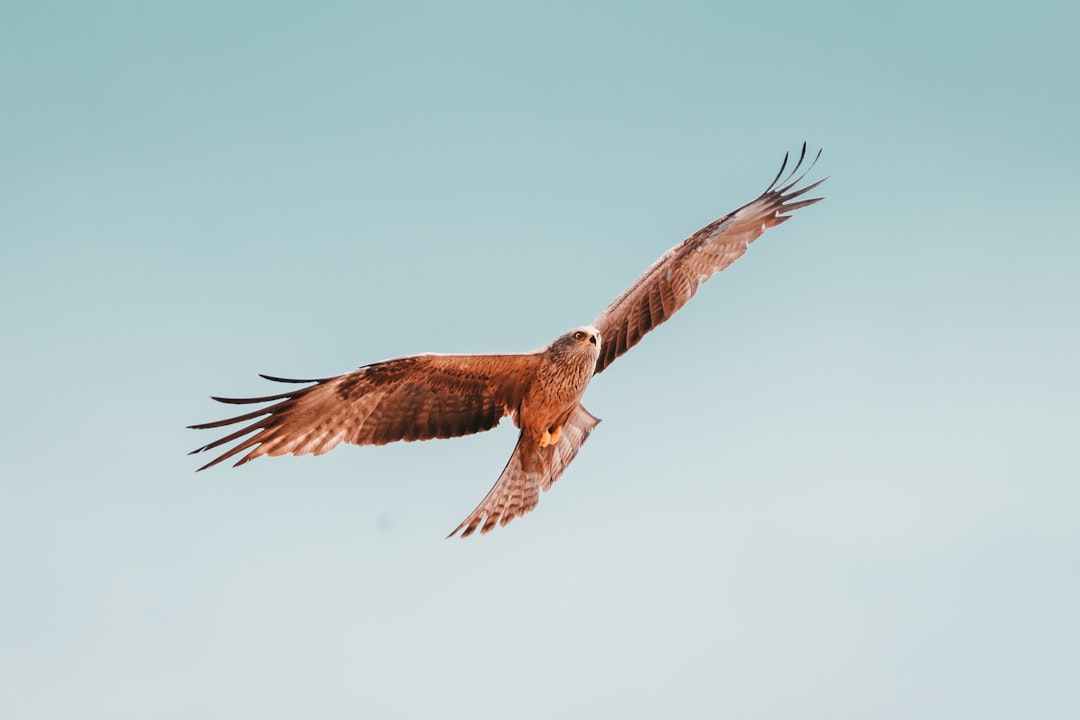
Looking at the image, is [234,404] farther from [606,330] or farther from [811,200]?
[811,200]

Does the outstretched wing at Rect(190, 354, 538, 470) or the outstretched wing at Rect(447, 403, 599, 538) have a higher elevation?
the outstretched wing at Rect(190, 354, 538, 470)

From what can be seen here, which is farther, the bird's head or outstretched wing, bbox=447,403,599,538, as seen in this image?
outstretched wing, bbox=447,403,599,538

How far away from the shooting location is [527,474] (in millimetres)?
9305

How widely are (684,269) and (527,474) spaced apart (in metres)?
2.33

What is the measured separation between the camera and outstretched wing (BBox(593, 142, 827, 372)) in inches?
380

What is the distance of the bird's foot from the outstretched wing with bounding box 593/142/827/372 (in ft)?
2.18

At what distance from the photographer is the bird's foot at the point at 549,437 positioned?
30.2 feet

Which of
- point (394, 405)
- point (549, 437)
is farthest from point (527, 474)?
point (394, 405)

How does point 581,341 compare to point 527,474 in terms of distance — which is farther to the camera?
point 527,474

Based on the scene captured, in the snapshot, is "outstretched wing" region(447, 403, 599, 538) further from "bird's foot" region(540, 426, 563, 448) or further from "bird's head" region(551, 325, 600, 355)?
"bird's head" region(551, 325, 600, 355)

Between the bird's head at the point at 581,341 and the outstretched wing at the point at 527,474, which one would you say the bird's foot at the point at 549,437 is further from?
the bird's head at the point at 581,341

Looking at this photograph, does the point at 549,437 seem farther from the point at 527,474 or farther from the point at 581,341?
the point at 581,341

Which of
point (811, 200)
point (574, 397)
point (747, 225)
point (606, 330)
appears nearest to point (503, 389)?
point (574, 397)

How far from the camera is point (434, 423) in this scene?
8.92m
